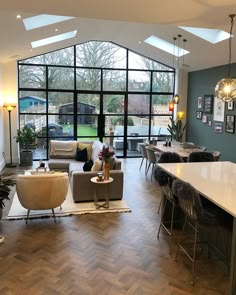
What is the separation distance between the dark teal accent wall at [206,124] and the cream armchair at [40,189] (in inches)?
210

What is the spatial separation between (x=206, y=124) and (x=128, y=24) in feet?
13.2

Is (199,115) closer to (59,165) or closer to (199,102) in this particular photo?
(199,102)

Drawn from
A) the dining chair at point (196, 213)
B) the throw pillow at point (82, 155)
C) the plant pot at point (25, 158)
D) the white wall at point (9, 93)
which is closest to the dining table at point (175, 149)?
the throw pillow at point (82, 155)

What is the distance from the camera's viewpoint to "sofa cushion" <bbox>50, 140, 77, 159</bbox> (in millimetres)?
8391

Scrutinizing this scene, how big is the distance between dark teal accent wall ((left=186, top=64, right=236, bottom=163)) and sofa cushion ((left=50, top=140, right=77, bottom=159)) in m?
4.32

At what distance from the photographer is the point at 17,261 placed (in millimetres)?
3785

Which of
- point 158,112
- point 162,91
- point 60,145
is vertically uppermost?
point 162,91

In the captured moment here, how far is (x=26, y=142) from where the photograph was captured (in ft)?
30.7

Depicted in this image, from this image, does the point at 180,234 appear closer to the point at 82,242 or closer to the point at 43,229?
the point at 82,242

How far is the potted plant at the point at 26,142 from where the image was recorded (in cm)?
929

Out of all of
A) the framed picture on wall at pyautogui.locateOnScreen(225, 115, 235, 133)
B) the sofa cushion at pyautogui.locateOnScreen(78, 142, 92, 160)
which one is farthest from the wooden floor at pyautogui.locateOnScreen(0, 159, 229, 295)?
the framed picture on wall at pyautogui.locateOnScreen(225, 115, 235, 133)

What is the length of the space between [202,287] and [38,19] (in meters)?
6.13

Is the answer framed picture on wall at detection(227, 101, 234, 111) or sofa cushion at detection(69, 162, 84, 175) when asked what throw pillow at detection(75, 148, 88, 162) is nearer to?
sofa cushion at detection(69, 162, 84, 175)

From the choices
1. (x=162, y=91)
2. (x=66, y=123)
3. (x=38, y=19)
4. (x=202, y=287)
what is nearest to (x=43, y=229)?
(x=202, y=287)
